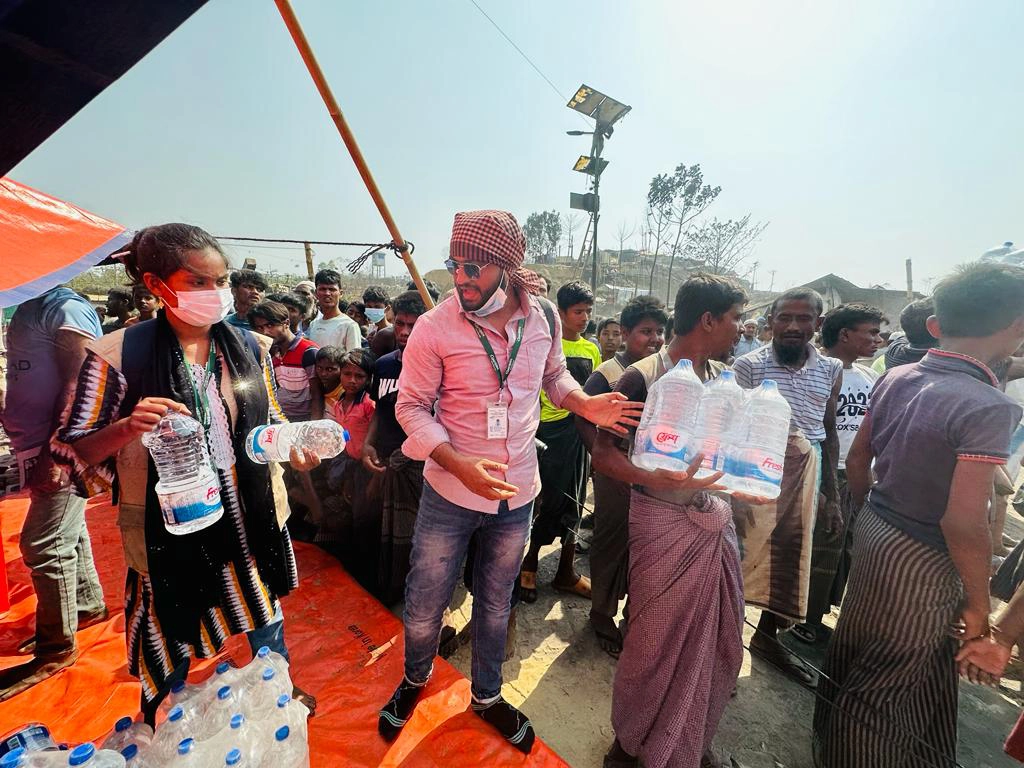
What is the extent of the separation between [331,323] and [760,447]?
446 cm

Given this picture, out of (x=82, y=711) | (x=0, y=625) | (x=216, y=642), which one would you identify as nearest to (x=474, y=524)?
(x=216, y=642)

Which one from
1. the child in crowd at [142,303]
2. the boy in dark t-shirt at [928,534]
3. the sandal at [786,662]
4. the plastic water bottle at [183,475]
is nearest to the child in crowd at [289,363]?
the plastic water bottle at [183,475]

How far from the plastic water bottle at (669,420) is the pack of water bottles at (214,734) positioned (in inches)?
61.3

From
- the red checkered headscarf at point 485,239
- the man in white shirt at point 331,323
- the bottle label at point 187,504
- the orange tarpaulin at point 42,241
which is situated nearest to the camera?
the bottle label at point 187,504

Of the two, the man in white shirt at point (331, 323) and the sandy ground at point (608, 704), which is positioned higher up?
the man in white shirt at point (331, 323)

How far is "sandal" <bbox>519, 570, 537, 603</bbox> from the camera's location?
133 inches

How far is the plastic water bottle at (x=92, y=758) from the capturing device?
108 centimetres

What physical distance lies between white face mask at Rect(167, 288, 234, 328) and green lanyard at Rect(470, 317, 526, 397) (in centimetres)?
A: 95

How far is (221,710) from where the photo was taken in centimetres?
156

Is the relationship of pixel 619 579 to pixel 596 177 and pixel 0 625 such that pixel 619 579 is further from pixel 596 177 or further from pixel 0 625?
pixel 596 177

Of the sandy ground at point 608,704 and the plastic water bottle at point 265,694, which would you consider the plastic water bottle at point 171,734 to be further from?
the sandy ground at point 608,704

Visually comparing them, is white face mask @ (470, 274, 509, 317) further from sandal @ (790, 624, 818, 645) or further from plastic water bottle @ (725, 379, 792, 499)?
sandal @ (790, 624, 818, 645)

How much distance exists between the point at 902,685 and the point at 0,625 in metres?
4.89

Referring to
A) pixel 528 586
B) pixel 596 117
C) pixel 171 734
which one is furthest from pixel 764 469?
pixel 596 117
